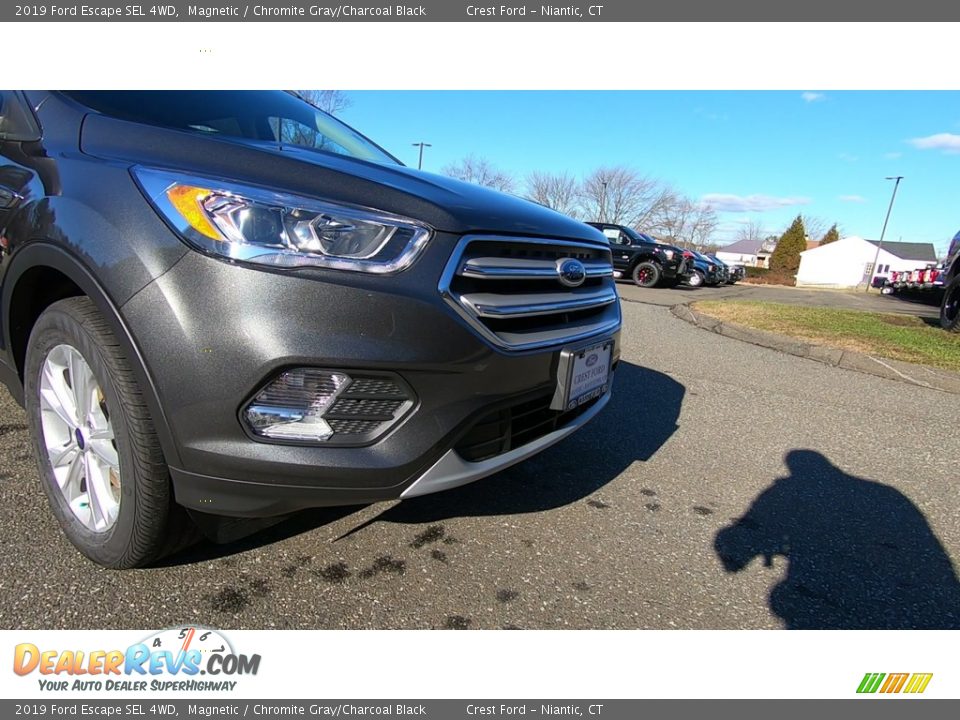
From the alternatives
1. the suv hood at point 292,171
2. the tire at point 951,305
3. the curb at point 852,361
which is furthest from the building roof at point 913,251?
the suv hood at point 292,171

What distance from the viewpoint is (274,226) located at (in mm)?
1380

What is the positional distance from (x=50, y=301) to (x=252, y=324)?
109cm

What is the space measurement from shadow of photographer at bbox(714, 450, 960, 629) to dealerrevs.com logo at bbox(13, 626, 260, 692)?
1725 mm

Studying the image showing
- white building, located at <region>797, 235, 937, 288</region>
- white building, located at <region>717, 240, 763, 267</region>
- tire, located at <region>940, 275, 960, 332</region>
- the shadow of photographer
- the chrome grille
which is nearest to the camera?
the chrome grille

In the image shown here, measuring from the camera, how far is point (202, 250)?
4.39 feet

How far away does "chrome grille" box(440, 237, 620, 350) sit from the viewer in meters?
1.58

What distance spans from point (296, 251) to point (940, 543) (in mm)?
2772

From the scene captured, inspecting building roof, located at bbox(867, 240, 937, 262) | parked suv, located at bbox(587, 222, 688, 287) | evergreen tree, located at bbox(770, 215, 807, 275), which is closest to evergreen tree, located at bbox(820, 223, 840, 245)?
building roof, located at bbox(867, 240, 937, 262)

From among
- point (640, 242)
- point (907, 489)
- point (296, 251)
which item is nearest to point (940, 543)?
point (907, 489)

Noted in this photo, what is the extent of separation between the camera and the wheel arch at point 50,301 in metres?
1.42

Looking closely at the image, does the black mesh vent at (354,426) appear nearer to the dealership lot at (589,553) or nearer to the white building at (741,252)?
the dealership lot at (589,553)

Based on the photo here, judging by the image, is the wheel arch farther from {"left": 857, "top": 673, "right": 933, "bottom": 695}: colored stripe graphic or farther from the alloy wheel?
{"left": 857, "top": 673, "right": 933, "bottom": 695}: colored stripe graphic

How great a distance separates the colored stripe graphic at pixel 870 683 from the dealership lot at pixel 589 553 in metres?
0.17

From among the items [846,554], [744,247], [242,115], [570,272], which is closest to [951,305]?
[846,554]
